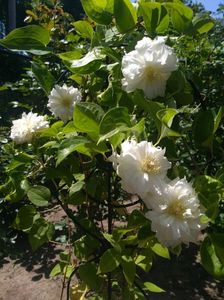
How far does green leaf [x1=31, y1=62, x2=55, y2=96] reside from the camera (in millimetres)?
964

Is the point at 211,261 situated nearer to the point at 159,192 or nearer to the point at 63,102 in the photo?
the point at 159,192

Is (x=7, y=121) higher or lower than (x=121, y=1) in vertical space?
higher

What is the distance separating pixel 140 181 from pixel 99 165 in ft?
1.05

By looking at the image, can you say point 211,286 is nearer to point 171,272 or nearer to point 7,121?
point 171,272

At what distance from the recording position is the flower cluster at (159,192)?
0.64m

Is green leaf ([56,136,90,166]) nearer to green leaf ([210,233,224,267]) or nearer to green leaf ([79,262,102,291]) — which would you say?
green leaf ([210,233,224,267])

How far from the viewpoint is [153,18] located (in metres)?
0.82

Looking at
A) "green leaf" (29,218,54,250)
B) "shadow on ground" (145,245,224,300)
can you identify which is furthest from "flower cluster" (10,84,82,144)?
"shadow on ground" (145,245,224,300)

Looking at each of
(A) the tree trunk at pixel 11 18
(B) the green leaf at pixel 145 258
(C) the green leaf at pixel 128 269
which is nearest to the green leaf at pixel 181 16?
(C) the green leaf at pixel 128 269

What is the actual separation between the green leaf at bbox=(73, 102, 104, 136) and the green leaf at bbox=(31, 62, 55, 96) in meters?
0.26

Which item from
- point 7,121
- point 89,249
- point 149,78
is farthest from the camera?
point 7,121

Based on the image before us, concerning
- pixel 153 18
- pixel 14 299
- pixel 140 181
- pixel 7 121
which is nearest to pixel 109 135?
pixel 140 181

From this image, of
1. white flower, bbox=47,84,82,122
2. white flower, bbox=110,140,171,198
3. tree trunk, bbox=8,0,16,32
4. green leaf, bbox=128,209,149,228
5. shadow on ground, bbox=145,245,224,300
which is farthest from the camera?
tree trunk, bbox=8,0,16,32

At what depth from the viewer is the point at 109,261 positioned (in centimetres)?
82
